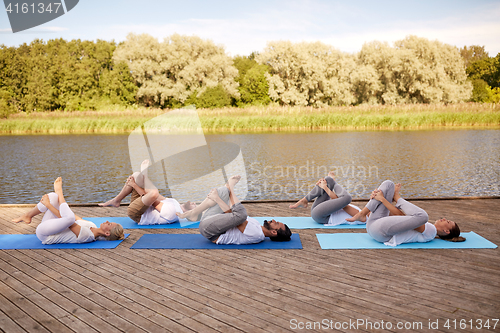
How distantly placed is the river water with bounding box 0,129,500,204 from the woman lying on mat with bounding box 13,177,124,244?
429 centimetres

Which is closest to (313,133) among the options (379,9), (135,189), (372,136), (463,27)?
(372,136)

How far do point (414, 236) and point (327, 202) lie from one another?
1.07m

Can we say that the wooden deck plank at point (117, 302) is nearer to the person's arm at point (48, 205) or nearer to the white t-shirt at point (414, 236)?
the person's arm at point (48, 205)

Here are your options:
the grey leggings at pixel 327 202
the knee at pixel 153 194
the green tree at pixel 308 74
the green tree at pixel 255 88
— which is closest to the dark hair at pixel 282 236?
the grey leggings at pixel 327 202

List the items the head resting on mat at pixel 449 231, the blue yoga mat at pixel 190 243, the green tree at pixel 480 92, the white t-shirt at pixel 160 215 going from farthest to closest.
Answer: the green tree at pixel 480 92, the white t-shirt at pixel 160 215, the head resting on mat at pixel 449 231, the blue yoga mat at pixel 190 243

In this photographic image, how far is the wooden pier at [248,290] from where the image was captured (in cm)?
246

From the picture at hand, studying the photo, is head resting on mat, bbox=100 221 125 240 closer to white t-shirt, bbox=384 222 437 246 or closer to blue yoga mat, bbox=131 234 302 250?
blue yoga mat, bbox=131 234 302 250

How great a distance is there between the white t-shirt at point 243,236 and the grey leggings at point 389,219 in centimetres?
116

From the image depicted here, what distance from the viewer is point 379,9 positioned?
125ft

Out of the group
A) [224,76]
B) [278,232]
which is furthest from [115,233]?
[224,76]

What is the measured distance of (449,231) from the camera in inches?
158

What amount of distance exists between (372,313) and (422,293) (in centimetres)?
54

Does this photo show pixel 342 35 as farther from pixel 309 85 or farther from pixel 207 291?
pixel 207 291

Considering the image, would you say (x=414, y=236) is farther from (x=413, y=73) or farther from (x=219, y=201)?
(x=413, y=73)
